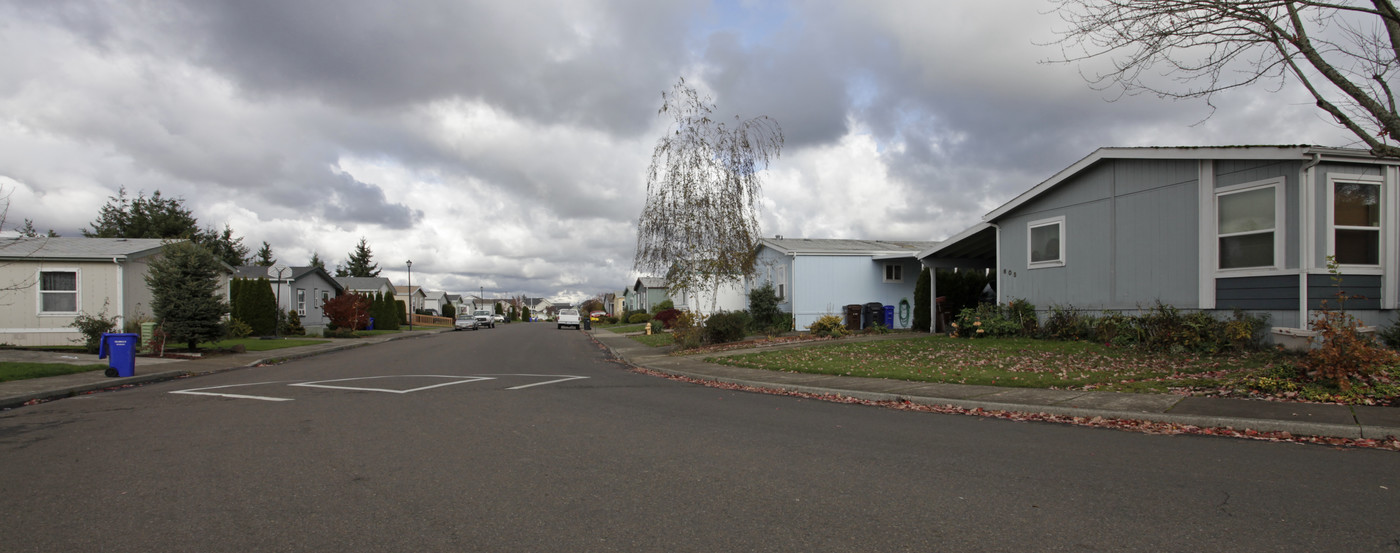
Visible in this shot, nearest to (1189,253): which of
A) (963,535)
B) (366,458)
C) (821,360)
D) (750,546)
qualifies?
(821,360)

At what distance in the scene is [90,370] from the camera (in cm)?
1489

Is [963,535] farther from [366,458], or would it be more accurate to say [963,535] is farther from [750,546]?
[366,458]

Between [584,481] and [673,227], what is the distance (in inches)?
628

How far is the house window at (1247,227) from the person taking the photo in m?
12.7

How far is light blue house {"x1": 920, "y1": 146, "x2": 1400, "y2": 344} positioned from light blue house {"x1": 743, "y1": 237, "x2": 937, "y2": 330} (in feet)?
31.7

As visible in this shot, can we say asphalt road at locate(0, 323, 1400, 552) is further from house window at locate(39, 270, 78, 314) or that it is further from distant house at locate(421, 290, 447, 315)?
distant house at locate(421, 290, 447, 315)

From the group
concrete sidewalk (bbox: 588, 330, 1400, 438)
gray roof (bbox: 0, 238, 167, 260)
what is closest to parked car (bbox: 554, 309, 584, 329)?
gray roof (bbox: 0, 238, 167, 260)

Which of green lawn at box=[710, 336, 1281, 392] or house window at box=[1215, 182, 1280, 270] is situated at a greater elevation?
house window at box=[1215, 182, 1280, 270]

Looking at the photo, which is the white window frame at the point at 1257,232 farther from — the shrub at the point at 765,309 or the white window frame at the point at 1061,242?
the shrub at the point at 765,309

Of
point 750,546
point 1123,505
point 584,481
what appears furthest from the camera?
point 584,481

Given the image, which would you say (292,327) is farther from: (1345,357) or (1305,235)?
(1345,357)

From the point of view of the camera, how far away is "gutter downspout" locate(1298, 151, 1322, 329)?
39.2 feet

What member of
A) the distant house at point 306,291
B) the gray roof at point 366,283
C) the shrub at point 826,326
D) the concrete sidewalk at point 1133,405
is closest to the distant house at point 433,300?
the gray roof at point 366,283

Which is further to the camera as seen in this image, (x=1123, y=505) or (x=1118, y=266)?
(x=1118, y=266)
